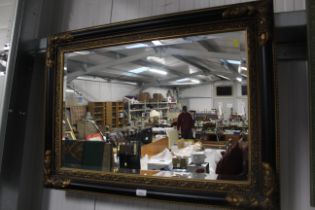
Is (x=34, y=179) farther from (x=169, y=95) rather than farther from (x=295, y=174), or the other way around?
(x=295, y=174)

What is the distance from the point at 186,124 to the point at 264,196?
1.41ft

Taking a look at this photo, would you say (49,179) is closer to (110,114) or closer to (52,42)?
(110,114)

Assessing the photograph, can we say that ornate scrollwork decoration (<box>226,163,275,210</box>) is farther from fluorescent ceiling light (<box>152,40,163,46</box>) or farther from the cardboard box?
Result: fluorescent ceiling light (<box>152,40,163,46</box>)

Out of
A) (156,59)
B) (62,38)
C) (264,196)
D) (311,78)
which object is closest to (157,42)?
(156,59)

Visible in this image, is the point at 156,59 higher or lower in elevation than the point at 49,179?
higher

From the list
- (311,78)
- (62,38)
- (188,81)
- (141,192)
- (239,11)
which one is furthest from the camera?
(62,38)

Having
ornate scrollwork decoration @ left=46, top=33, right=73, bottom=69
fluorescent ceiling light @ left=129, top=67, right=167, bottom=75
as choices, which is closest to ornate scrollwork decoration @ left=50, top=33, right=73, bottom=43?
ornate scrollwork decoration @ left=46, top=33, right=73, bottom=69

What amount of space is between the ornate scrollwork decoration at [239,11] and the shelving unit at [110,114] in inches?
26.1

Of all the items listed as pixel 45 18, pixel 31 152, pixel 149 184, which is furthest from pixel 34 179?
pixel 45 18

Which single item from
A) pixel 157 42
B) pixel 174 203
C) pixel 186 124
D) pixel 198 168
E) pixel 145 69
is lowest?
pixel 174 203

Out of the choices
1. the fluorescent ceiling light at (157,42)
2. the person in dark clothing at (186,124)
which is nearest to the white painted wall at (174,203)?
the fluorescent ceiling light at (157,42)

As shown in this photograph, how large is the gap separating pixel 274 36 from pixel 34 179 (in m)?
1.53

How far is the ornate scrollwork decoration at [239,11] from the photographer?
953 mm

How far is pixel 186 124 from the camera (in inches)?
44.0
